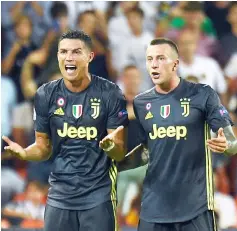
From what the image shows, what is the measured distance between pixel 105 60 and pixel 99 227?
3.61 metres

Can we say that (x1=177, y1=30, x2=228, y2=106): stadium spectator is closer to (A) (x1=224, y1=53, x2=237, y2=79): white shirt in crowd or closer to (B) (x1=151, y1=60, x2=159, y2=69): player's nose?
(A) (x1=224, y1=53, x2=237, y2=79): white shirt in crowd

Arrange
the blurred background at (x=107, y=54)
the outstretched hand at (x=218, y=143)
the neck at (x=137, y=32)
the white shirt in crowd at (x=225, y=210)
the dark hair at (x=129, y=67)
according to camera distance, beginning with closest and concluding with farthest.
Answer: the outstretched hand at (x=218, y=143) < the white shirt in crowd at (x=225, y=210) < the blurred background at (x=107, y=54) < the dark hair at (x=129, y=67) < the neck at (x=137, y=32)

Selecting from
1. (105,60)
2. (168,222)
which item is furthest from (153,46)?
(105,60)

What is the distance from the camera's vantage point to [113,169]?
463 cm

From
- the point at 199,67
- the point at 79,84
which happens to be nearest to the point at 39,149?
the point at 79,84

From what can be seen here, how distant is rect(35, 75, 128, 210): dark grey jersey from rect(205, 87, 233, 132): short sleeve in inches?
20.4

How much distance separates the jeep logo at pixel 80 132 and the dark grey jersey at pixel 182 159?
1.12ft

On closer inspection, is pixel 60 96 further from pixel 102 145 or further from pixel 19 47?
pixel 19 47

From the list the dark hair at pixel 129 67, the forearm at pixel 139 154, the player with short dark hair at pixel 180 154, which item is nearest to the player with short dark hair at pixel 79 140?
the forearm at pixel 139 154

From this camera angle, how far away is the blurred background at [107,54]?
772 centimetres

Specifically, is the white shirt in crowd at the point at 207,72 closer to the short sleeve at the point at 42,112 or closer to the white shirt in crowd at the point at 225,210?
the white shirt in crowd at the point at 225,210

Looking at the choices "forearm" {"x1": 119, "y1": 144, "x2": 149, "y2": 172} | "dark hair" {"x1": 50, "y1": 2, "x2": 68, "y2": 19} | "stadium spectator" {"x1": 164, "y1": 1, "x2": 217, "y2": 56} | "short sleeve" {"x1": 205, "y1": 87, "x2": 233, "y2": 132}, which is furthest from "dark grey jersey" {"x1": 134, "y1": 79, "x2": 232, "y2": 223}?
"dark hair" {"x1": 50, "y1": 2, "x2": 68, "y2": 19}

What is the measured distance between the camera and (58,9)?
26.2 ft

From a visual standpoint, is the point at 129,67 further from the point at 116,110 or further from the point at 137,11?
the point at 116,110
